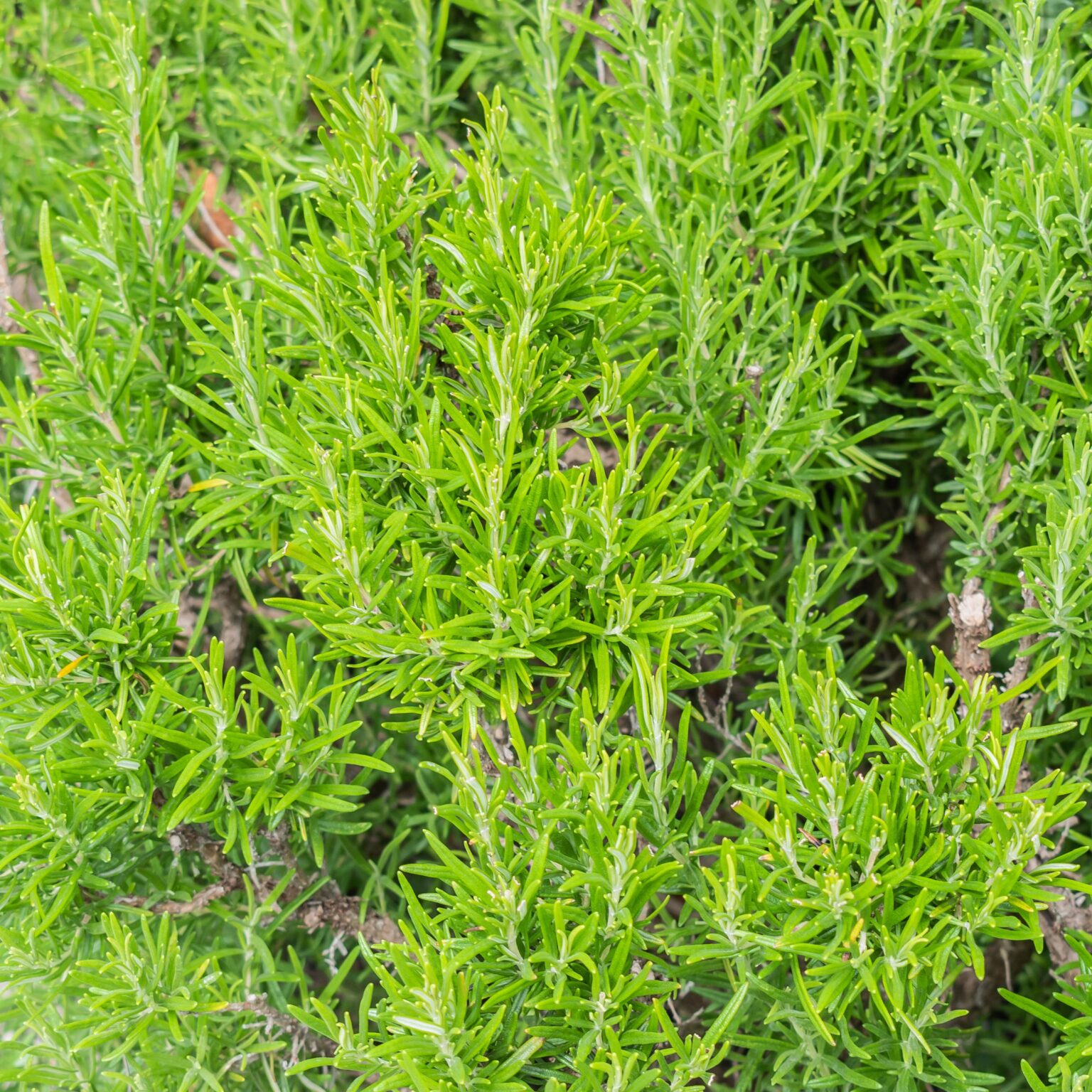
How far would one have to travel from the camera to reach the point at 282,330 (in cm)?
95

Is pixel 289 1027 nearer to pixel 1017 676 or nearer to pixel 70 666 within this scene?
pixel 70 666

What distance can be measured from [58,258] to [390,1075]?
1.08 m

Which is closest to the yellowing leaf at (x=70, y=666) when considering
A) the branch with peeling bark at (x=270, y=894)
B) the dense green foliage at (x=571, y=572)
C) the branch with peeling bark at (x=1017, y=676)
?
the dense green foliage at (x=571, y=572)

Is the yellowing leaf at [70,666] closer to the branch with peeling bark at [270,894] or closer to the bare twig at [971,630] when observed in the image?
the branch with peeling bark at [270,894]

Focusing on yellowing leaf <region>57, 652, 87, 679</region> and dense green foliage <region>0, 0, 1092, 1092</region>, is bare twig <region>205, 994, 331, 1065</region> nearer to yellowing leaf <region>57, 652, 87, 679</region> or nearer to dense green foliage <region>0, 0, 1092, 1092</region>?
dense green foliage <region>0, 0, 1092, 1092</region>

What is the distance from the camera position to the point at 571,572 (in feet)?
2.34

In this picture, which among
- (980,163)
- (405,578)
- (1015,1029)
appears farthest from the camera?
(1015,1029)

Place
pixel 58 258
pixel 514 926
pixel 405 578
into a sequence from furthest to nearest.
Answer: pixel 58 258, pixel 405 578, pixel 514 926

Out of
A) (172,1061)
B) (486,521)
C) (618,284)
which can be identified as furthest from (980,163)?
(172,1061)

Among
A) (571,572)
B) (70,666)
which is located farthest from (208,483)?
(571,572)

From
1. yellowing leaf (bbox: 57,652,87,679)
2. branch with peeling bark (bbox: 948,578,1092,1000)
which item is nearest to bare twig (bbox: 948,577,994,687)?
branch with peeling bark (bbox: 948,578,1092,1000)

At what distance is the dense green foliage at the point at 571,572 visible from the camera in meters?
0.68

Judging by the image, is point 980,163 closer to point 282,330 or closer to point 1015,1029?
point 282,330

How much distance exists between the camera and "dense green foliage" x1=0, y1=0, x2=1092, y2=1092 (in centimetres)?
68
